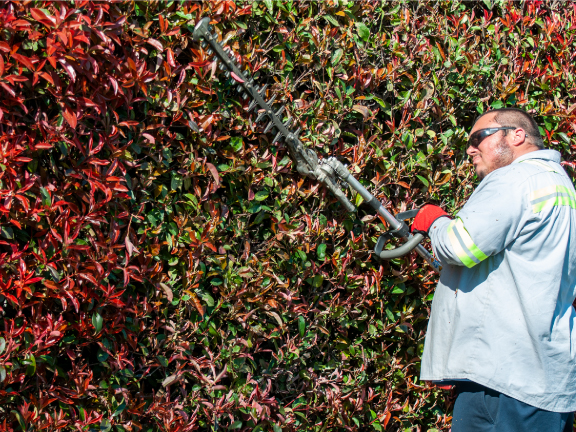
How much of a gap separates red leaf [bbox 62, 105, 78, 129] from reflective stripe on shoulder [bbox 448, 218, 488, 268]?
1.66 m

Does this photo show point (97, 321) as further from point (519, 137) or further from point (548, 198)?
point (519, 137)

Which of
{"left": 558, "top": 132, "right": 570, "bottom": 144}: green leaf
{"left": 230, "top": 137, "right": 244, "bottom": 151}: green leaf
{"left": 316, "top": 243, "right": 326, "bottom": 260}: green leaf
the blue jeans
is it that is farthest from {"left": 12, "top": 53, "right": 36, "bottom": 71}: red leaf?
{"left": 558, "top": 132, "right": 570, "bottom": 144}: green leaf

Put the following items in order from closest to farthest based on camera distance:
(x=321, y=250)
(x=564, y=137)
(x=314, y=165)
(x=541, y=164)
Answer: (x=541, y=164) < (x=314, y=165) < (x=321, y=250) < (x=564, y=137)

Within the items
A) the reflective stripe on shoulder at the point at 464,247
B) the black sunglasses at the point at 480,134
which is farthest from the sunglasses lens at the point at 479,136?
the reflective stripe on shoulder at the point at 464,247

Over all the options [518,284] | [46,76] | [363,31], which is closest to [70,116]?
[46,76]

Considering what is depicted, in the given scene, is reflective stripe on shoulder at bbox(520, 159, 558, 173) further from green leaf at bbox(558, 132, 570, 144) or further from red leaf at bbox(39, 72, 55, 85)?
red leaf at bbox(39, 72, 55, 85)

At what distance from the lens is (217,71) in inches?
98.0

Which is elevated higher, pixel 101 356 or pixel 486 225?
pixel 486 225

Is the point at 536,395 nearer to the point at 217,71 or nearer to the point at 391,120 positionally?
A: the point at 391,120

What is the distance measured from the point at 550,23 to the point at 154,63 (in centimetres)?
266

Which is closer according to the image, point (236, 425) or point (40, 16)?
point (40, 16)

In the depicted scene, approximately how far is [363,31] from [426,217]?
3.57 feet

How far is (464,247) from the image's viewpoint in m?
2.29

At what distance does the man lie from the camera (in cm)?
230
